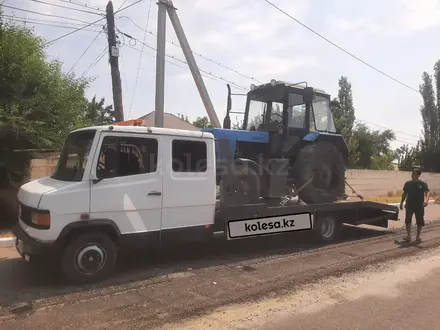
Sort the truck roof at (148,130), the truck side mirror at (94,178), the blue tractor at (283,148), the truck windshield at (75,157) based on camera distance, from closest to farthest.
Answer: the truck side mirror at (94,178) → the truck windshield at (75,157) → the truck roof at (148,130) → the blue tractor at (283,148)

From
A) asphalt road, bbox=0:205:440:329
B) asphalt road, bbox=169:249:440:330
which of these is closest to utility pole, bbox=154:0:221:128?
asphalt road, bbox=0:205:440:329

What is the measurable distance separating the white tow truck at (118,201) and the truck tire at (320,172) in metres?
1.75

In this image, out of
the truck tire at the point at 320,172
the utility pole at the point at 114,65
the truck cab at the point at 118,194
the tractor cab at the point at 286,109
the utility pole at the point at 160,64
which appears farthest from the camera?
the utility pole at the point at 114,65

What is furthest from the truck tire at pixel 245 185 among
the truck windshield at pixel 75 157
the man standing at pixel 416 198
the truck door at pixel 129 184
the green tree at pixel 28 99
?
the green tree at pixel 28 99

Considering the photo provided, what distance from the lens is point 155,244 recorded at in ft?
18.8

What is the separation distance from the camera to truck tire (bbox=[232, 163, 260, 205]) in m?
6.79

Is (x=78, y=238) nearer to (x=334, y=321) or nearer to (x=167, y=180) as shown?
(x=167, y=180)

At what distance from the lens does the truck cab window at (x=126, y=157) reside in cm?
527

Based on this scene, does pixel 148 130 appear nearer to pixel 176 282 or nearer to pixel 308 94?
pixel 176 282

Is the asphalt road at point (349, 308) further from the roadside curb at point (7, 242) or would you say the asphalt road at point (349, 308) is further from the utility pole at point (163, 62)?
the utility pole at point (163, 62)

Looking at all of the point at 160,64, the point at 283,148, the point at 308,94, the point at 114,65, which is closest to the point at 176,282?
the point at 283,148

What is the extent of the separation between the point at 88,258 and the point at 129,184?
1.10 m

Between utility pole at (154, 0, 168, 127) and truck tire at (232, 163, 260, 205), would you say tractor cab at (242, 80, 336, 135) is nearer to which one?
truck tire at (232, 163, 260, 205)

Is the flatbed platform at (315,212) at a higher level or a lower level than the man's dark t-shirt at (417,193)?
lower
